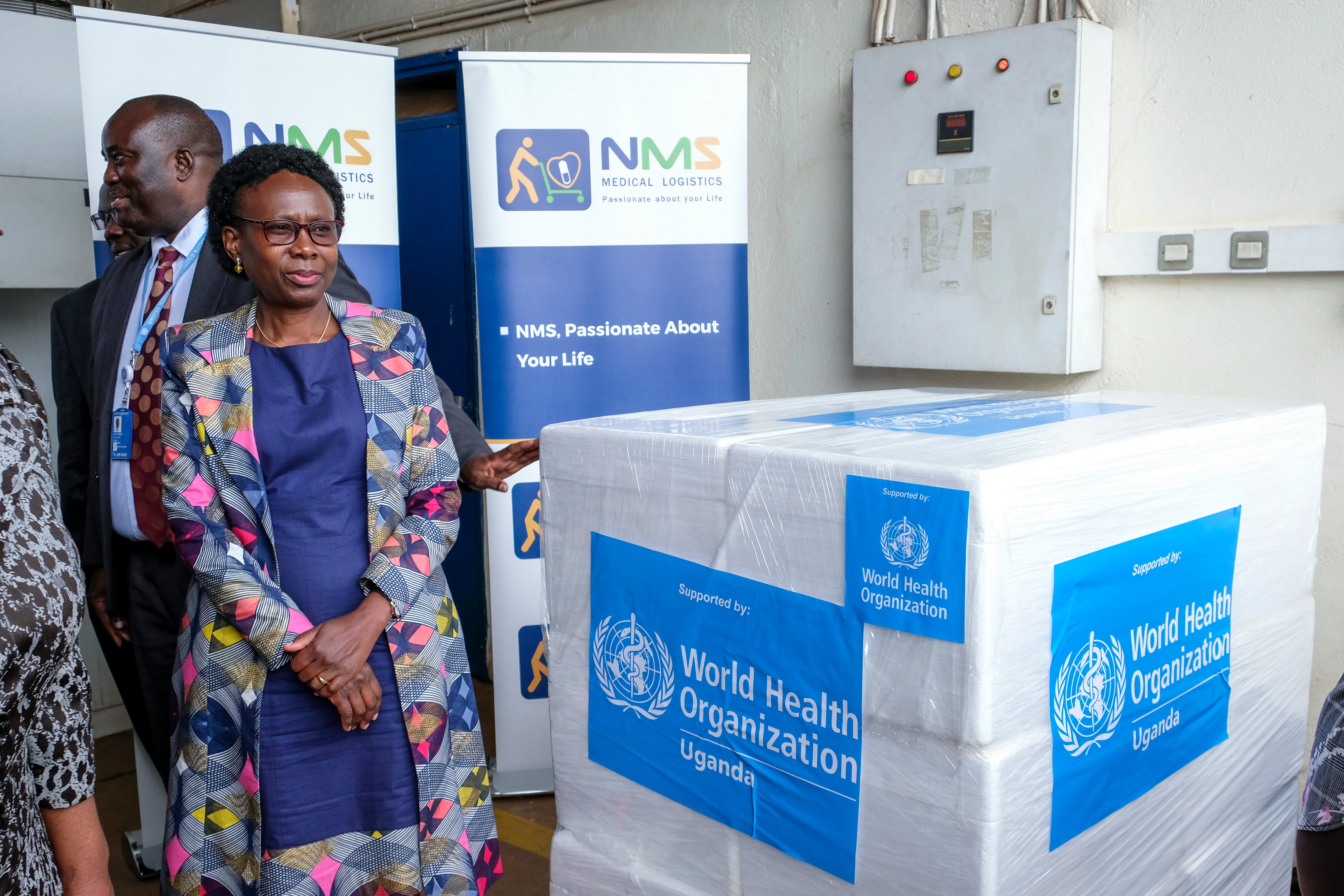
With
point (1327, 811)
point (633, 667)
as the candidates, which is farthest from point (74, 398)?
point (1327, 811)

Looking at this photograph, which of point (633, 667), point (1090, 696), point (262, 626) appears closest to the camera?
point (1090, 696)

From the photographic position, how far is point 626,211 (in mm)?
2590

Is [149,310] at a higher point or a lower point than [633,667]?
higher

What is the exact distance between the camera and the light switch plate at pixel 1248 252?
218 cm

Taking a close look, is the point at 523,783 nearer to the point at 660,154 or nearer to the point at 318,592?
the point at 318,592

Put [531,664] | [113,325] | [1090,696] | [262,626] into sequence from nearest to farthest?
[1090,696] → [262,626] → [113,325] → [531,664]

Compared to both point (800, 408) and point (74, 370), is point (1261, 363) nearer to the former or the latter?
point (800, 408)

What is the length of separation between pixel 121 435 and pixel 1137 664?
1.78 metres

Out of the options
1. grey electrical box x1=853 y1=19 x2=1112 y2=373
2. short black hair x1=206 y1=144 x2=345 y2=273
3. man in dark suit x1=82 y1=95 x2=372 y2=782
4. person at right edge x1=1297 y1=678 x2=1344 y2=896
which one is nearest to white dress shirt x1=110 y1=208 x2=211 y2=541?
man in dark suit x1=82 y1=95 x2=372 y2=782

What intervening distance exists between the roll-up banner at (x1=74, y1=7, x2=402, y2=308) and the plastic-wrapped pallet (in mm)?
1582

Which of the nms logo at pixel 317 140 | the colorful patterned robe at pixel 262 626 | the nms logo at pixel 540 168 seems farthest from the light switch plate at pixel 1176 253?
the nms logo at pixel 317 140

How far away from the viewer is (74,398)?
2193mm

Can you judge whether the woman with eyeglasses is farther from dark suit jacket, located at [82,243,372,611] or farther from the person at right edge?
the person at right edge

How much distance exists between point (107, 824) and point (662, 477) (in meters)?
2.43
